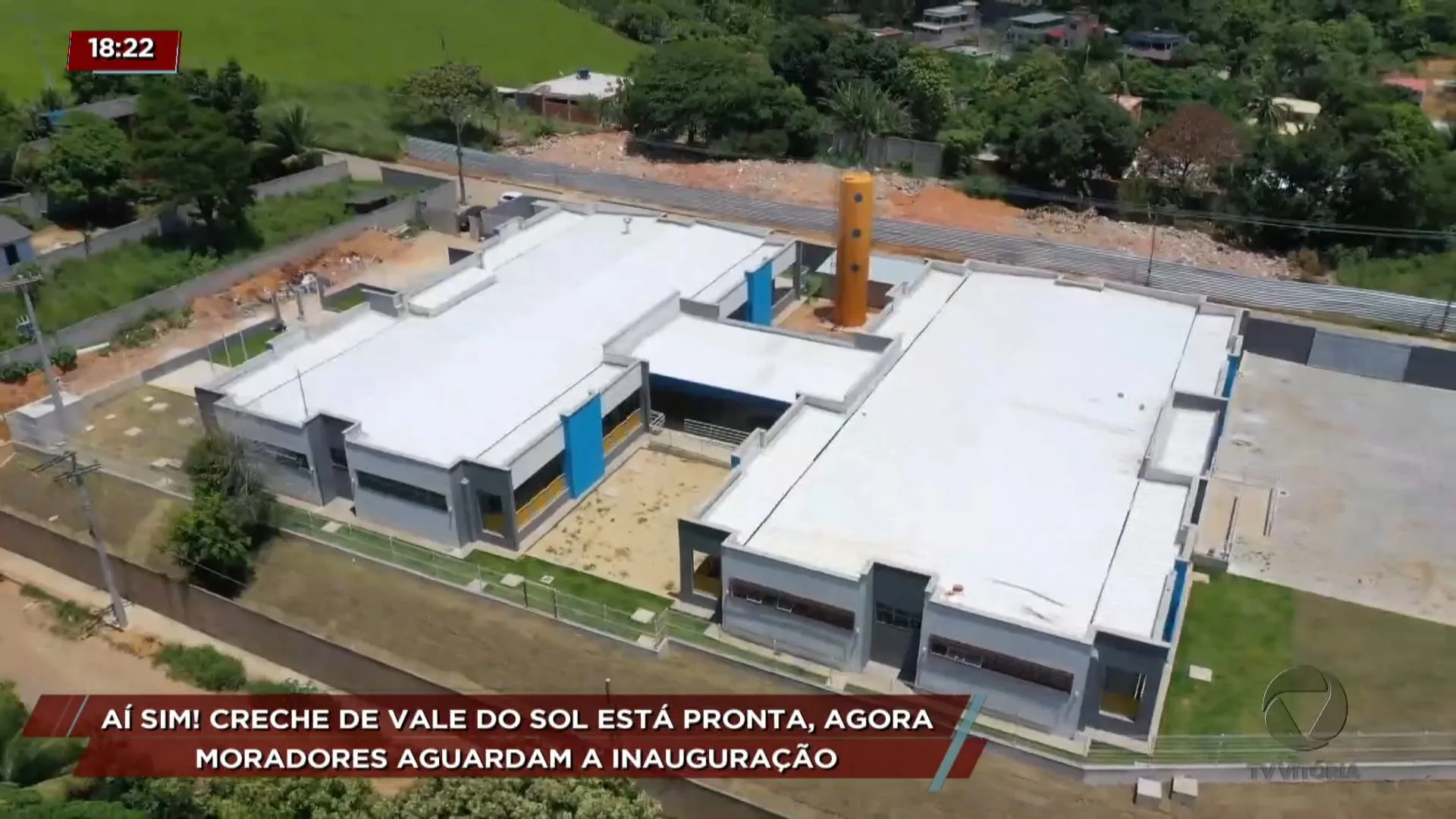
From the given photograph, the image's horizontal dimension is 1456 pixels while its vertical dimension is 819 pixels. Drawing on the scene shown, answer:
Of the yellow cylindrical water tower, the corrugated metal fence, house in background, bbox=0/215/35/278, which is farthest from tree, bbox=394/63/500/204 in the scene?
the yellow cylindrical water tower

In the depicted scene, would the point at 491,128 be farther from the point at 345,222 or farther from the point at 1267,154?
the point at 1267,154

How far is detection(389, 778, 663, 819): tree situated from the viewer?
1969 centimetres

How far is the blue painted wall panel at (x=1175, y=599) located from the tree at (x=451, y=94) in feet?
180

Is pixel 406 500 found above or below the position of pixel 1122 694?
above

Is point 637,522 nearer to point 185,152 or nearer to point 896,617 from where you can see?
point 896,617

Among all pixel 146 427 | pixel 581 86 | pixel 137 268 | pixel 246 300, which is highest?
pixel 581 86

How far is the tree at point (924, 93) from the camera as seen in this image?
233 feet

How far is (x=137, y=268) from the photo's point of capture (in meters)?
51.2

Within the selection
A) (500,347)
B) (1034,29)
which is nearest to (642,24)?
(1034,29)

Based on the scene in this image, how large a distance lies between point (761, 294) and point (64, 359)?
28.6 meters

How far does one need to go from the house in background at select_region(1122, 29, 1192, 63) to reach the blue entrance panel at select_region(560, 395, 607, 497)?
303ft

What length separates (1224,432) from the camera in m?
40.0

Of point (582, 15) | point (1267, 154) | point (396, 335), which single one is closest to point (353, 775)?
→ point (396, 335)

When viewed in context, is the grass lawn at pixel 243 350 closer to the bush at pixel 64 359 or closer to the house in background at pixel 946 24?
the bush at pixel 64 359
